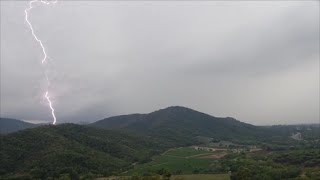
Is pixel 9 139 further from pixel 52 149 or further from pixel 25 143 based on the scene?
pixel 52 149

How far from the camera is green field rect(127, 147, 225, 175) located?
136312 millimetres

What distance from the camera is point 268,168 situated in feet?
379

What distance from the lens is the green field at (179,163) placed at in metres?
136

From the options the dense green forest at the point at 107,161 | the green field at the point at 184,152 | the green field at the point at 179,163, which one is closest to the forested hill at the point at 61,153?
the dense green forest at the point at 107,161

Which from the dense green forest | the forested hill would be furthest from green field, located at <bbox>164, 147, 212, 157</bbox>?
the forested hill

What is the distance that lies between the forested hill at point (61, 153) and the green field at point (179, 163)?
6087mm

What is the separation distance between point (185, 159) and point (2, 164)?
231 ft

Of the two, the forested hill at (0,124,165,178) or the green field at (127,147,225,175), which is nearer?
the forested hill at (0,124,165,178)

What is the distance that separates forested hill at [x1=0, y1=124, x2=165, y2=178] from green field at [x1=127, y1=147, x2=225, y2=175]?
20.0ft

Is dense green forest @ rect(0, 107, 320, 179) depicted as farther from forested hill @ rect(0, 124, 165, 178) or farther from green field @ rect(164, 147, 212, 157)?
green field @ rect(164, 147, 212, 157)

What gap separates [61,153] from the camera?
138750 millimetres

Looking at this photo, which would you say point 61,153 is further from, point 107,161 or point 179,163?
point 179,163

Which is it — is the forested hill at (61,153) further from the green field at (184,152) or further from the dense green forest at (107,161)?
the green field at (184,152)

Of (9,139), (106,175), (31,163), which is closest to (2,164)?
(31,163)
